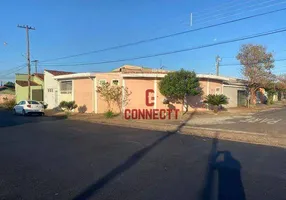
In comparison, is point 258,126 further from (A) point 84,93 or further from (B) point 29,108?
(B) point 29,108

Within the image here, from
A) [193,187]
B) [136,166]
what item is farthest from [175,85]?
[193,187]

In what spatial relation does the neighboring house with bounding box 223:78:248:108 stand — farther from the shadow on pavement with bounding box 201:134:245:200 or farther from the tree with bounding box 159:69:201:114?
the shadow on pavement with bounding box 201:134:245:200

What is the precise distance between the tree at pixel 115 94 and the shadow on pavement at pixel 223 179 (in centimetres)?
1605

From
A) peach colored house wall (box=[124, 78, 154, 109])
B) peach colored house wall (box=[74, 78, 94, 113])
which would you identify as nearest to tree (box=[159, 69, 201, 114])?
peach colored house wall (box=[124, 78, 154, 109])

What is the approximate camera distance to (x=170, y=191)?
4.84m

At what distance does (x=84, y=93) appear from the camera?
1020 inches

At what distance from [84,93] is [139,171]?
20.7m

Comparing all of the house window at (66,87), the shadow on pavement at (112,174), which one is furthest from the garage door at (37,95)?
the shadow on pavement at (112,174)

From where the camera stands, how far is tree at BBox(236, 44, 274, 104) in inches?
1254

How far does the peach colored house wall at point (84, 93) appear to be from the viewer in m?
25.4

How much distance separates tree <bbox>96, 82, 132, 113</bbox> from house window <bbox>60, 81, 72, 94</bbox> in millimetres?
4846

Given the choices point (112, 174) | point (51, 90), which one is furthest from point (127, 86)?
point (112, 174)

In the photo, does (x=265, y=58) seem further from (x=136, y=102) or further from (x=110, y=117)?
(x=110, y=117)

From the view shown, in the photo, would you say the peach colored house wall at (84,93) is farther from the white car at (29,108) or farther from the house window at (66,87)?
the white car at (29,108)
